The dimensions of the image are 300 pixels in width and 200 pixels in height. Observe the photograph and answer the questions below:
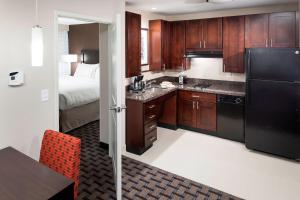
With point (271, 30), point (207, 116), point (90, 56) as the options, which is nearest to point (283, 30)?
point (271, 30)

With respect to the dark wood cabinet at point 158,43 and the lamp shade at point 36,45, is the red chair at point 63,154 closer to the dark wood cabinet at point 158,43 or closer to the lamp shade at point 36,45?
the lamp shade at point 36,45

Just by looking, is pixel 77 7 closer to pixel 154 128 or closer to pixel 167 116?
pixel 154 128

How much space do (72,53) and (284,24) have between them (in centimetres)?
613

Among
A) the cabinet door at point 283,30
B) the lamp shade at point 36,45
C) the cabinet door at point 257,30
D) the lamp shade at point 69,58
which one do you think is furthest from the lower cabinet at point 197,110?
the lamp shade at point 69,58

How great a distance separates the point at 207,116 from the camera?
4.47m

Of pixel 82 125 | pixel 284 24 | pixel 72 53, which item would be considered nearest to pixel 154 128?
pixel 82 125

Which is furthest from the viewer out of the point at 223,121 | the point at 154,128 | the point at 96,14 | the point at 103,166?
the point at 223,121

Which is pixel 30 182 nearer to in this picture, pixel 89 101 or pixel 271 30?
pixel 89 101

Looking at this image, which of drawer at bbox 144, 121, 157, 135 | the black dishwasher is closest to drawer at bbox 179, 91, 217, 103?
the black dishwasher

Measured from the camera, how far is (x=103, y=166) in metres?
3.32

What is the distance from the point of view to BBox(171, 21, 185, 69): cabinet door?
16.0ft

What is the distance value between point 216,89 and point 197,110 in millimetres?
559

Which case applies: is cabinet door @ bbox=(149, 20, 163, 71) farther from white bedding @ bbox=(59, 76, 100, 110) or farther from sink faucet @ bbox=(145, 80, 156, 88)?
white bedding @ bbox=(59, 76, 100, 110)

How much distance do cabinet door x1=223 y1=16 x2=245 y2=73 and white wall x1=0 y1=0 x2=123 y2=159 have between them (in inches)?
111
